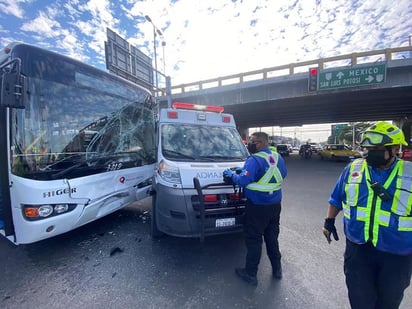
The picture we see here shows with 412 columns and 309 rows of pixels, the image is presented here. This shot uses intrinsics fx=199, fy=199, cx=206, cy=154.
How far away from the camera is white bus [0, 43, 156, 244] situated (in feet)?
8.93

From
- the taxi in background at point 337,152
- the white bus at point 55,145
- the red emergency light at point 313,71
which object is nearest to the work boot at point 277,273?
the white bus at point 55,145

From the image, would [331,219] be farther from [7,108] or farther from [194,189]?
[7,108]

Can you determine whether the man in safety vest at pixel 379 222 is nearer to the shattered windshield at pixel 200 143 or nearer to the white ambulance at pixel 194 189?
the white ambulance at pixel 194 189

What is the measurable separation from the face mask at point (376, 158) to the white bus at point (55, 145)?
12.6ft

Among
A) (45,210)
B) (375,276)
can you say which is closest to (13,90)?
(45,210)

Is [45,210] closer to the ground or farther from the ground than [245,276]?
farther from the ground

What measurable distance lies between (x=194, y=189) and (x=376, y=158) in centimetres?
215

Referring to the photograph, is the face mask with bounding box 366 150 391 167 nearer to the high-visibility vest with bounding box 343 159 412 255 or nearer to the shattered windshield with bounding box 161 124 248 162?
the high-visibility vest with bounding box 343 159 412 255

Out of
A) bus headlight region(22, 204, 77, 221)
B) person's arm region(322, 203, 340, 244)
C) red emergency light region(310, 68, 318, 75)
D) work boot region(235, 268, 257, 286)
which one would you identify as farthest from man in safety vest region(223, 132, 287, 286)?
red emergency light region(310, 68, 318, 75)

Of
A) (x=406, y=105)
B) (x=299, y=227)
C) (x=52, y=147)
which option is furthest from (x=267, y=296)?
(x=406, y=105)

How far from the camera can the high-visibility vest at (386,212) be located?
62.4 inches

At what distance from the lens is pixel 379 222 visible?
5.37 feet

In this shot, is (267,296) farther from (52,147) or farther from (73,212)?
(52,147)

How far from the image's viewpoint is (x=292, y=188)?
852 cm
